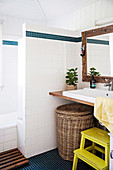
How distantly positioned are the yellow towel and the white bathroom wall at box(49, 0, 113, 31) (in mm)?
1302

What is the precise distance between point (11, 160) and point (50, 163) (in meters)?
0.52

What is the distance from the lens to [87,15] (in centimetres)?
254

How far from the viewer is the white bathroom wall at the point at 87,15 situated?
2.25m

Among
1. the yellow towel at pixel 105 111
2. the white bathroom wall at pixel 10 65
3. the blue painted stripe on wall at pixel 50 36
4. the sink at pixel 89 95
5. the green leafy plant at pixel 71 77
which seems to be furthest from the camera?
the white bathroom wall at pixel 10 65

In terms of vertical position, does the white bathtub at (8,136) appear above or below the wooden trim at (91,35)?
below

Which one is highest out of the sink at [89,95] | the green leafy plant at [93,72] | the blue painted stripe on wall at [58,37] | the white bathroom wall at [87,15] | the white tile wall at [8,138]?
the white bathroom wall at [87,15]

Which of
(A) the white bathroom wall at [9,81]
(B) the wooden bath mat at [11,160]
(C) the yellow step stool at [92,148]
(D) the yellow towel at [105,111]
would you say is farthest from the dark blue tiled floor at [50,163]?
(A) the white bathroom wall at [9,81]

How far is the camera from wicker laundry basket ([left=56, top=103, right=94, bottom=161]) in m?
2.06

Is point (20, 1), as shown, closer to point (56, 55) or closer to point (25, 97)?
point (56, 55)

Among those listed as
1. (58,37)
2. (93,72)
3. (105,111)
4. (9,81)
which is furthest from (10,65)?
(105,111)

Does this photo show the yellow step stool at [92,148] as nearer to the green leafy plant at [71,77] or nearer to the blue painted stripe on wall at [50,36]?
the green leafy plant at [71,77]

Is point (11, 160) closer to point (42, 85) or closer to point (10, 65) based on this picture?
point (42, 85)

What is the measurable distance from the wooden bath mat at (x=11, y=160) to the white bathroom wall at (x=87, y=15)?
2.13 m

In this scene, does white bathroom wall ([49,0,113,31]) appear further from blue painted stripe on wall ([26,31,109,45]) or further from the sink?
the sink
